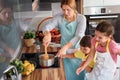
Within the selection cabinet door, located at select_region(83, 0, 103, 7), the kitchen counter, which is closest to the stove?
the kitchen counter

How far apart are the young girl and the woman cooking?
160 mm

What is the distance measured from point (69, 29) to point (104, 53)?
0.38 meters

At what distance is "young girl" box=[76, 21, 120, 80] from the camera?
178cm

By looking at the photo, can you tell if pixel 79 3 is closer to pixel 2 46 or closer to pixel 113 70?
pixel 113 70

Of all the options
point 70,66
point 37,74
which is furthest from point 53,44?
point 37,74

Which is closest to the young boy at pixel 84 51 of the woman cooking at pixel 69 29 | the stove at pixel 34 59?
the woman cooking at pixel 69 29

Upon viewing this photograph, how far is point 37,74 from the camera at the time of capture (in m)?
1.70

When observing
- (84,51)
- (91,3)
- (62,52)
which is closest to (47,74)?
(62,52)

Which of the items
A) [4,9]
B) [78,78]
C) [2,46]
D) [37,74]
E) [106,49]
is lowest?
[78,78]

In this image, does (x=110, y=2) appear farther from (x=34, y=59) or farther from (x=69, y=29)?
(x=34, y=59)

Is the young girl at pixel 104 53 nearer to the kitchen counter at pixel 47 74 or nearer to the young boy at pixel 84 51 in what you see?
the young boy at pixel 84 51

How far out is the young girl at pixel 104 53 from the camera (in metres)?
1.78

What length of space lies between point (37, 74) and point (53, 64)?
214 millimetres

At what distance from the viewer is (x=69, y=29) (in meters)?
2.07
